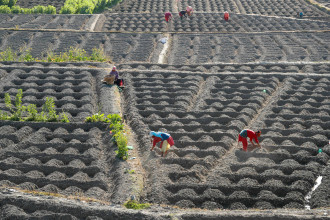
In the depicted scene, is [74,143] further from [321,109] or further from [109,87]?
[321,109]

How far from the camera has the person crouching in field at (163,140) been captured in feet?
28.5

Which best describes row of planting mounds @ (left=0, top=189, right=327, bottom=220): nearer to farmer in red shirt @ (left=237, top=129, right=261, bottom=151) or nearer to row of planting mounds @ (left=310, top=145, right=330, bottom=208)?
row of planting mounds @ (left=310, top=145, right=330, bottom=208)

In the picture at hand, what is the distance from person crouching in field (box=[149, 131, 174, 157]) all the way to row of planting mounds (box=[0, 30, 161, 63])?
22.1 ft

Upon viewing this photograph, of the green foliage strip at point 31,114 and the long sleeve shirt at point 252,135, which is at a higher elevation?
the long sleeve shirt at point 252,135

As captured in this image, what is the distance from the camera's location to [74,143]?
9438 mm

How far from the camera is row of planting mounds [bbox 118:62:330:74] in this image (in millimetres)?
13691

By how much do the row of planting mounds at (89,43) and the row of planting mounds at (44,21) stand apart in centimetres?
113

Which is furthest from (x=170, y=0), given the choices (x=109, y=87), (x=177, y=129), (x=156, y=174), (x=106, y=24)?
(x=156, y=174)

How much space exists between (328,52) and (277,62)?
8.19 feet

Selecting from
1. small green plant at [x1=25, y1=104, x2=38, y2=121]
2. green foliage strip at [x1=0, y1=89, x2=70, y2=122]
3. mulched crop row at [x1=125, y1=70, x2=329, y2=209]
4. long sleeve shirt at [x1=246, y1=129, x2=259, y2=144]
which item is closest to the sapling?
green foliage strip at [x1=0, y1=89, x2=70, y2=122]

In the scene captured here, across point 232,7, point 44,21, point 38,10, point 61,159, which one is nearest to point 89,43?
point 44,21

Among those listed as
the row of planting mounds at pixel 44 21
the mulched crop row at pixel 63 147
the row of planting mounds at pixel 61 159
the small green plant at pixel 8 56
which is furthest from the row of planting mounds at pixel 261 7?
the row of planting mounds at pixel 61 159

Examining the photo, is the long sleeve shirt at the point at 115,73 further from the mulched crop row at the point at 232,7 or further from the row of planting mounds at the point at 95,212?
the mulched crop row at the point at 232,7

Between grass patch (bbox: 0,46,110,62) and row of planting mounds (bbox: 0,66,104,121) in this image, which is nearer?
row of planting mounds (bbox: 0,66,104,121)
